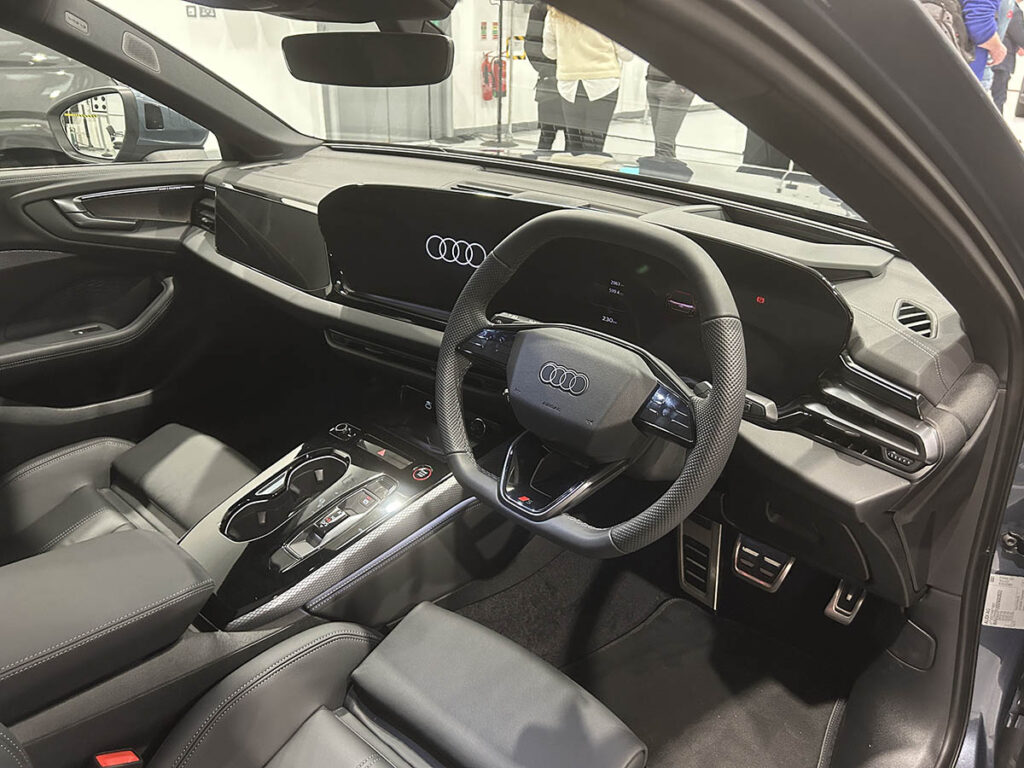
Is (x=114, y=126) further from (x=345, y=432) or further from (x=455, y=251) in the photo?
(x=455, y=251)

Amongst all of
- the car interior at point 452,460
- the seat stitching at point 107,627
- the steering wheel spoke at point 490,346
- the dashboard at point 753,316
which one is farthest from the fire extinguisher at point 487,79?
the seat stitching at point 107,627

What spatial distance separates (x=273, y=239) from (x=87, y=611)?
3.92 feet

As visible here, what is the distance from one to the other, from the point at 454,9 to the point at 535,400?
56cm

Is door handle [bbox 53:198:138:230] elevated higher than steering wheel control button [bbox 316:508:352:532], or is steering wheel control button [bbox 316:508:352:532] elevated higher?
door handle [bbox 53:198:138:230]

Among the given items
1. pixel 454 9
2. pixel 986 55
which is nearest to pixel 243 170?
pixel 454 9

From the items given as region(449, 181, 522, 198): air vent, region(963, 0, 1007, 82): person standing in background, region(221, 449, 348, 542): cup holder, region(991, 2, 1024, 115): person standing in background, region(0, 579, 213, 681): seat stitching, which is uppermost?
region(963, 0, 1007, 82): person standing in background

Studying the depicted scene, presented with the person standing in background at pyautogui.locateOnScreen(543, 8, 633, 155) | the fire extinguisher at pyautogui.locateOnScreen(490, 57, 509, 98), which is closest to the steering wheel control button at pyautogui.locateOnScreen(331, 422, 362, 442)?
the person standing in background at pyautogui.locateOnScreen(543, 8, 633, 155)

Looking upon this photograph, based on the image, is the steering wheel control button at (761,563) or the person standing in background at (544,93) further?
the person standing in background at (544,93)

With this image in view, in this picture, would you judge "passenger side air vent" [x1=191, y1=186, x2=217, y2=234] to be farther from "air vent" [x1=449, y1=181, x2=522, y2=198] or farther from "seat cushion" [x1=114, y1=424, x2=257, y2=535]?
"air vent" [x1=449, y1=181, x2=522, y2=198]

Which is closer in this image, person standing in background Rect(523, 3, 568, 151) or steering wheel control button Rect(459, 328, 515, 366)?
steering wheel control button Rect(459, 328, 515, 366)

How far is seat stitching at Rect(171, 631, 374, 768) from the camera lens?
1123 mm

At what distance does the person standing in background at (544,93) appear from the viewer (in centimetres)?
217

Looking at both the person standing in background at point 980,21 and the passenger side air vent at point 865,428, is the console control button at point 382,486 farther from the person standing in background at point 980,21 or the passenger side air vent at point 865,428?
the person standing in background at point 980,21

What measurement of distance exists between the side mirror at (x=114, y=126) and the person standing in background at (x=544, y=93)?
1.07 meters
